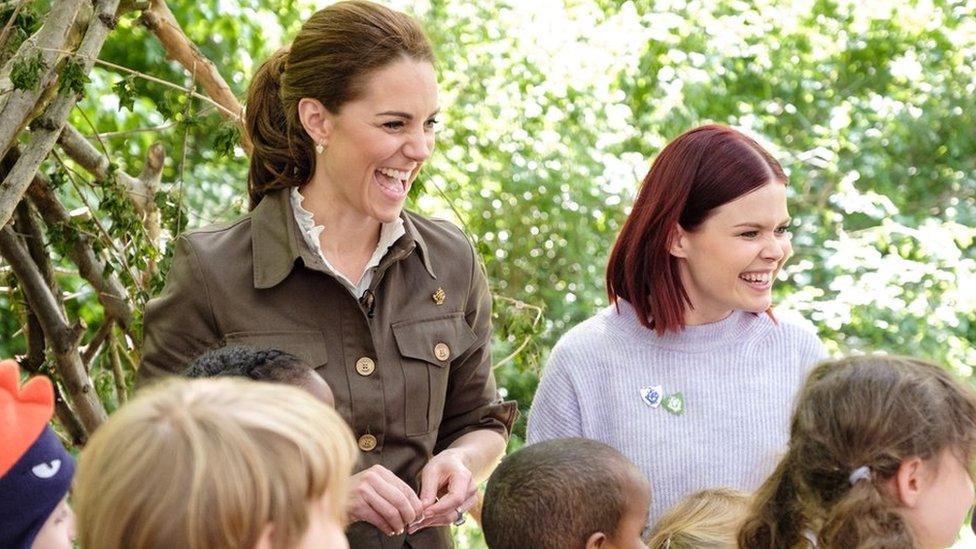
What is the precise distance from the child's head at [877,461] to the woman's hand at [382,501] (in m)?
0.58

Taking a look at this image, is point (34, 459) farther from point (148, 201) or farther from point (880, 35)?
point (880, 35)

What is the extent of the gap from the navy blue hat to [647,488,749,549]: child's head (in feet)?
3.69

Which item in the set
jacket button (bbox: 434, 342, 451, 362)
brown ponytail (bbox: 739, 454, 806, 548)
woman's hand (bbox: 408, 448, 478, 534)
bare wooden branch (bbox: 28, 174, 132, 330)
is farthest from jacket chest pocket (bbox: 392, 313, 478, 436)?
bare wooden branch (bbox: 28, 174, 132, 330)

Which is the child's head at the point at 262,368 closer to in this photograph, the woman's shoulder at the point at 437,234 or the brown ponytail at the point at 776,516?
the woman's shoulder at the point at 437,234

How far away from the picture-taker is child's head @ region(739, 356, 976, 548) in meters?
2.06

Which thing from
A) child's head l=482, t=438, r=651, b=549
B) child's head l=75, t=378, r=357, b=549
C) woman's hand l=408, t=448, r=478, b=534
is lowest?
woman's hand l=408, t=448, r=478, b=534

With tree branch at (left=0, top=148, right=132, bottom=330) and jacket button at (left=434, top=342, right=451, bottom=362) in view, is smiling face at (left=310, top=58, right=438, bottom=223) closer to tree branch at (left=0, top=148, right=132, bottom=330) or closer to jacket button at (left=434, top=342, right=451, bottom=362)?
jacket button at (left=434, top=342, right=451, bottom=362)

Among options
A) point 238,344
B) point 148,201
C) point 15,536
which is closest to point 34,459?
point 15,536

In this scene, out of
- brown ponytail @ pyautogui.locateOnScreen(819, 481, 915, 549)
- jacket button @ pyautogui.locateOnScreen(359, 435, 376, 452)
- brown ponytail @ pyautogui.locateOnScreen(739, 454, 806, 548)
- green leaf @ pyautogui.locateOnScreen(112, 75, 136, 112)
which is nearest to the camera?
brown ponytail @ pyautogui.locateOnScreen(819, 481, 915, 549)

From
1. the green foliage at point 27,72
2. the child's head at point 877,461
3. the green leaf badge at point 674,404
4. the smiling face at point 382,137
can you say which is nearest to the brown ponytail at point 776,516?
the child's head at point 877,461

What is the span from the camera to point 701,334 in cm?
295

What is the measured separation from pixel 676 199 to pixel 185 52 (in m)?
1.21

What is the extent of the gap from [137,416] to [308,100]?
1.14 m

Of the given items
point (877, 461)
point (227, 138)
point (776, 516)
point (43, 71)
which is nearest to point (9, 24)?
point (43, 71)
